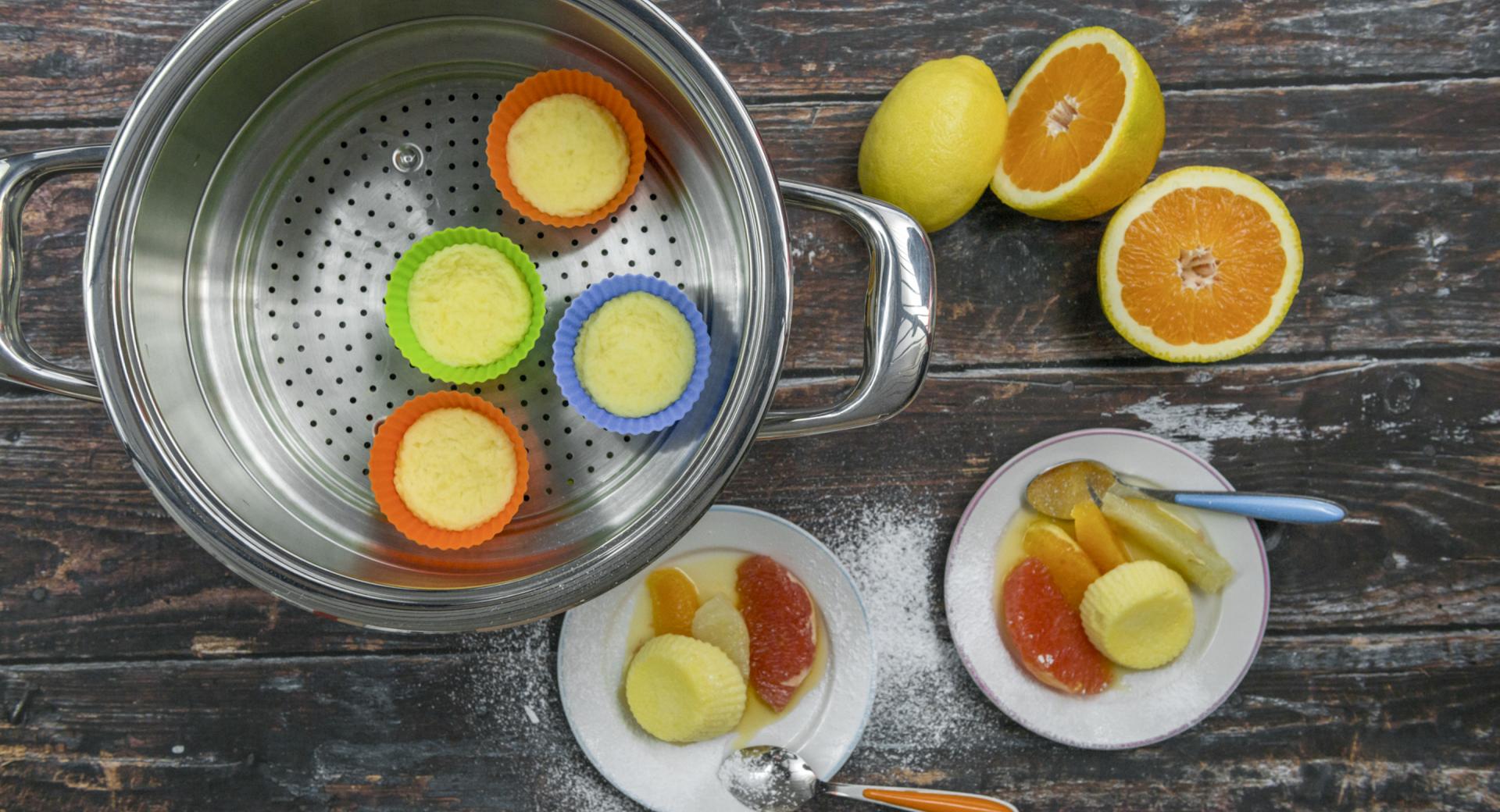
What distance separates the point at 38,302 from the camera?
1218mm

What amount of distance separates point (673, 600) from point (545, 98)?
26.9 inches

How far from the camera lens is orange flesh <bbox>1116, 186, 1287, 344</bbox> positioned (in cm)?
114

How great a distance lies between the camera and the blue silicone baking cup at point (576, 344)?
1.04 m

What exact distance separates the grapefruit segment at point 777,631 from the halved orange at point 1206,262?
1.94 ft

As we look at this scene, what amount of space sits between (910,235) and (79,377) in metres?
→ 0.87

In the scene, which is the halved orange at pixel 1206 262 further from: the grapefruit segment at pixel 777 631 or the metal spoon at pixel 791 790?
the metal spoon at pixel 791 790

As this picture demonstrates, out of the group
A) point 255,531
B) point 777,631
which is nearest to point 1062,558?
point 777,631

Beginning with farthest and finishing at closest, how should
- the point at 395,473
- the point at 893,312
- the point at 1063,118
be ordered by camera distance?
the point at 1063,118 → the point at 395,473 → the point at 893,312

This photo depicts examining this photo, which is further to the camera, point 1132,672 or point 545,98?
point 1132,672

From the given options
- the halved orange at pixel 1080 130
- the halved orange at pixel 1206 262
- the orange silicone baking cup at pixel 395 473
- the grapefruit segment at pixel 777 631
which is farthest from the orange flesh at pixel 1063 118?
the orange silicone baking cup at pixel 395 473

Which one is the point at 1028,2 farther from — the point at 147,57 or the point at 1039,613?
the point at 147,57

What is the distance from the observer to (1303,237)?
127 centimetres

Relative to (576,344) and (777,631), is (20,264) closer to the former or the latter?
(576,344)

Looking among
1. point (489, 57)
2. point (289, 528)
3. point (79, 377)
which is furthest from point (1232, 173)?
point (79, 377)
